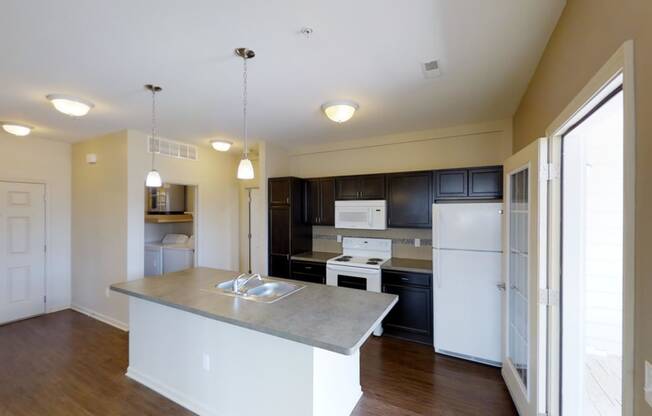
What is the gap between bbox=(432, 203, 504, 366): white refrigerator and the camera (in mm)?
2939

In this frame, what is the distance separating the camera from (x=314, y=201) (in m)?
4.48

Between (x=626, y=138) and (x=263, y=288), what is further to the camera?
(x=263, y=288)

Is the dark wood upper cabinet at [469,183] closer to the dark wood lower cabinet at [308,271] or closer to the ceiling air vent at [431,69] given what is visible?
the ceiling air vent at [431,69]

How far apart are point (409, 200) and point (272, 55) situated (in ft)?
8.19

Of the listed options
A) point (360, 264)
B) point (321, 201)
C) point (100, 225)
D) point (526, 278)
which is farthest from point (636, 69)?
point (100, 225)

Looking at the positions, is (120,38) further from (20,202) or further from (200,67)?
(20,202)

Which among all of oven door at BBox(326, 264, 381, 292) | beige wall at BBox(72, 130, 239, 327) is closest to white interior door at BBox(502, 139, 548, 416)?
oven door at BBox(326, 264, 381, 292)

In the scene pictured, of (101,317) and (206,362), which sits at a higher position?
(206,362)

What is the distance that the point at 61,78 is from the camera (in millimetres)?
2332

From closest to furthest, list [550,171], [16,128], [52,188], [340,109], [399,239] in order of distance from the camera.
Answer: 1. [550,171]
2. [340,109]
3. [16,128]
4. [399,239]
5. [52,188]

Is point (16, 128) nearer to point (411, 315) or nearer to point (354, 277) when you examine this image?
point (354, 277)

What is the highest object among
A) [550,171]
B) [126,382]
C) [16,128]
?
[16,128]

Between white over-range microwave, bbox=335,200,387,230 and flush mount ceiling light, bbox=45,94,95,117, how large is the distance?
3.04 meters

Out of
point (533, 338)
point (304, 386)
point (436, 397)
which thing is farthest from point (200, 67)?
point (436, 397)
